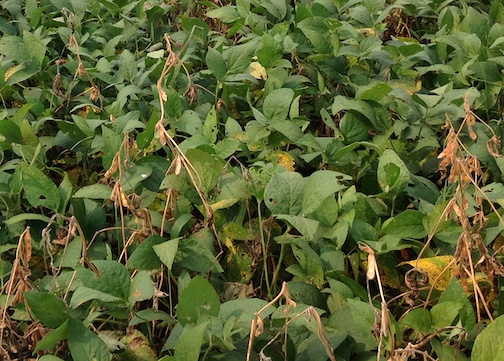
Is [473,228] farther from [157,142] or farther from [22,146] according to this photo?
[22,146]

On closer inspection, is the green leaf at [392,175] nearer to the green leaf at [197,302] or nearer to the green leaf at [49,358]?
the green leaf at [197,302]

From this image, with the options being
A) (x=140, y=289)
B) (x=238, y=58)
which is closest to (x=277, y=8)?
(x=238, y=58)

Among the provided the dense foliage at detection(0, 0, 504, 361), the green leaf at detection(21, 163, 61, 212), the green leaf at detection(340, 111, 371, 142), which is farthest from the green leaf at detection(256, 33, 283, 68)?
the green leaf at detection(21, 163, 61, 212)

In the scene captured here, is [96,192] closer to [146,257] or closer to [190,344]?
[146,257]

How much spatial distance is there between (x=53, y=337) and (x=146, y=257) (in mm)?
216

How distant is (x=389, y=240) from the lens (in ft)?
3.75

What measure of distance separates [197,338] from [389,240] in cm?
42

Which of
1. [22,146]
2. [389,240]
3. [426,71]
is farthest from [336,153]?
[22,146]

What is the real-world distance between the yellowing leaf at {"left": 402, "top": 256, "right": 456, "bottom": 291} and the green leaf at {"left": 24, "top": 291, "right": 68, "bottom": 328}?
1.82 ft

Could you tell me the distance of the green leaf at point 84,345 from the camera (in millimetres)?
918

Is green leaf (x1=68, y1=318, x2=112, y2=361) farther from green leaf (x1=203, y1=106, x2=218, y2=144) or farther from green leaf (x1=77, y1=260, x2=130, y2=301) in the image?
green leaf (x1=203, y1=106, x2=218, y2=144)

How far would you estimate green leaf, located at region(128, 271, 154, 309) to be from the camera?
0.97 metres

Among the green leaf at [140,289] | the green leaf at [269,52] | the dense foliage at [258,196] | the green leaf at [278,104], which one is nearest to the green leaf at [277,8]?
the dense foliage at [258,196]

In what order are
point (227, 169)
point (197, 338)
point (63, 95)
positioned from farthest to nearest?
point (63, 95)
point (227, 169)
point (197, 338)
